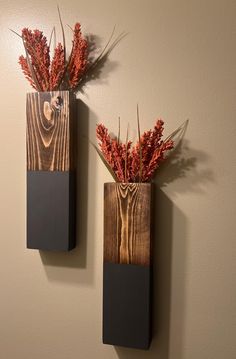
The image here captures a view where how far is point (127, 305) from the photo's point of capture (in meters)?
0.97

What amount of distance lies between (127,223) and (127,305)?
236mm

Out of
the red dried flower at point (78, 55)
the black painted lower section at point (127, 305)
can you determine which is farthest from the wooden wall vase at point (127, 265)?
the red dried flower at point (78, 55)

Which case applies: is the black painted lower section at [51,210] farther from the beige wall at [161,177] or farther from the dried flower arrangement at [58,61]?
the dried flower arrangement at [58,61]

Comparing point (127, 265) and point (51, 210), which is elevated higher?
point (51, 210)

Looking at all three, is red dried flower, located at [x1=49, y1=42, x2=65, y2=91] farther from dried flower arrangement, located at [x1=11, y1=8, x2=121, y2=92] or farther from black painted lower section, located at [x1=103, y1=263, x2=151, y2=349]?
black painted lower section, located at [x1=103, y1=263, x2=151, y2=349]

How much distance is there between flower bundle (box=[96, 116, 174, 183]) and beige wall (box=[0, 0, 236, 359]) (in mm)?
55

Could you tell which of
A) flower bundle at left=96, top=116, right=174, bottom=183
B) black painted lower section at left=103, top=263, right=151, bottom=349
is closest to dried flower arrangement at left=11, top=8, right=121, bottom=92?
flower bundle at left=96, top=116, right=174, bottom=183

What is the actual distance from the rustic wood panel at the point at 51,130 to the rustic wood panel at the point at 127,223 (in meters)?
0.18

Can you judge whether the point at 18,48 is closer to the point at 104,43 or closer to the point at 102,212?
the point at 104,43

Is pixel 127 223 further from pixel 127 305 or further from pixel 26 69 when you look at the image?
pixel 26 69

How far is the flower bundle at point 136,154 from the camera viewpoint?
0.96 m

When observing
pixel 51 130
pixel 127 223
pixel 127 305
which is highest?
pixel 51 130

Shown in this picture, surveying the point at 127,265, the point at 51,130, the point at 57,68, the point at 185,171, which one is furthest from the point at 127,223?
the point at 57,68

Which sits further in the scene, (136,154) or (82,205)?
(82,205)
